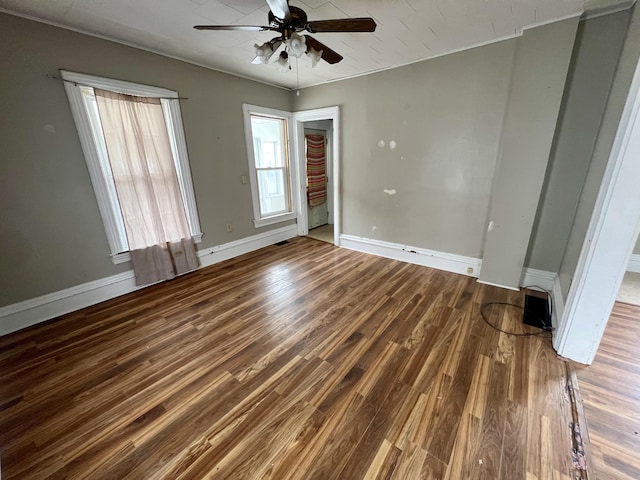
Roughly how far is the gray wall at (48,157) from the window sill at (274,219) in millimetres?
1739

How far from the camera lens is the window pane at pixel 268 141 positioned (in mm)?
4070

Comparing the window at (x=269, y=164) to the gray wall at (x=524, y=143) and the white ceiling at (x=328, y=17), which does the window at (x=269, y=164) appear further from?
the gray wall at (x=524, y=143)

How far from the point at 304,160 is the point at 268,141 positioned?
0.70m

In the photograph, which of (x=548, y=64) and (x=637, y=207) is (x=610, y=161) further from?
(x=548, y=64)

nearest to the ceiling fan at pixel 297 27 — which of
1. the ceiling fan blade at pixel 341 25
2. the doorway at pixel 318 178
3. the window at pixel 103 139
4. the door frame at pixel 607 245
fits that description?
the ceiling fan blade at pixel 341 25

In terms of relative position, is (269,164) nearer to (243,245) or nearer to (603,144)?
(243,245)

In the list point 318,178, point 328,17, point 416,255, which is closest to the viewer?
point 328,17

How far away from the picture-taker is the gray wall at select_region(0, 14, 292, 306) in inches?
79.9

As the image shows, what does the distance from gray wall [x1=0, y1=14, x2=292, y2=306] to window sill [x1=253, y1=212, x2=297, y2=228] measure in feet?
5.71

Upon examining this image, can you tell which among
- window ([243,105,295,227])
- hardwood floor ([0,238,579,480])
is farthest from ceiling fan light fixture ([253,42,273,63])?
hardwood floor ([0,238,579,480])

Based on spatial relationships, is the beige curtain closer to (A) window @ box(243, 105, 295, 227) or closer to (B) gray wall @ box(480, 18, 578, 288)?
(A) window @ box(243, 105, 295, 227)

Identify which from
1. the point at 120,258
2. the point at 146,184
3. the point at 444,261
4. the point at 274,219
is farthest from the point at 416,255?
the point at 120,258

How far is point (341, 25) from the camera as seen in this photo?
1.56 metres

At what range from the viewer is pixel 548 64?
217cm
